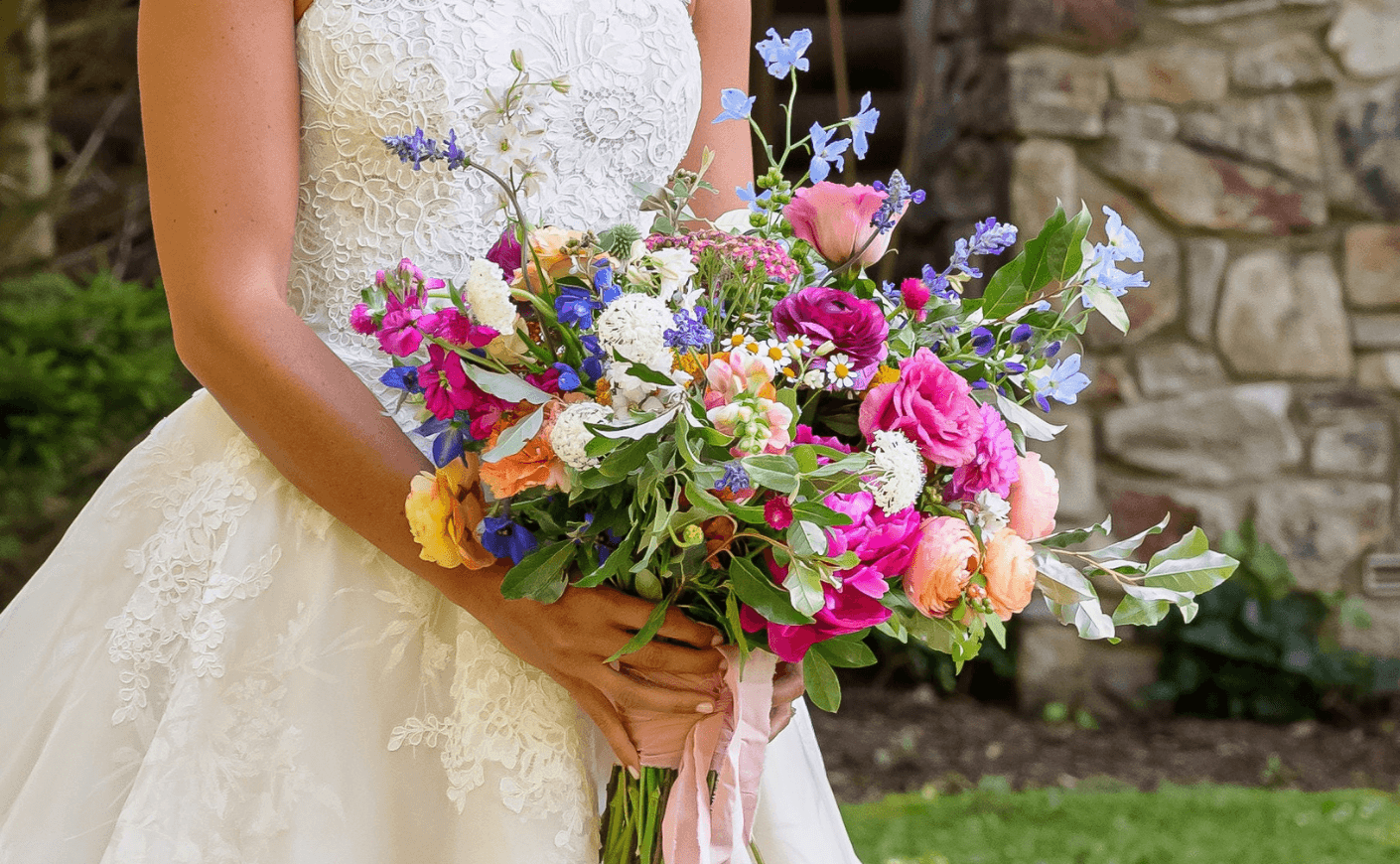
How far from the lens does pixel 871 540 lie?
115 centimetres

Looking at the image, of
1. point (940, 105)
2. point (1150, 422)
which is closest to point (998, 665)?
point (1150, 422)

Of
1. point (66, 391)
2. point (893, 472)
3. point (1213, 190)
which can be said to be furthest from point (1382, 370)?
point (66, 391)

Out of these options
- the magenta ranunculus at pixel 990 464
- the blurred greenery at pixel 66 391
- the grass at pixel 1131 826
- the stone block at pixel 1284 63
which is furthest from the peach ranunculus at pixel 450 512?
the stone block at pixel 1284 63

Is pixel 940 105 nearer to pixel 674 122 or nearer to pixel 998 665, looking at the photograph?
pixel 998 665

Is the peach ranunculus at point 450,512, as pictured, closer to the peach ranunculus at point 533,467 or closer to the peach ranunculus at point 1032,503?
the peach ranunculus at point 533,467

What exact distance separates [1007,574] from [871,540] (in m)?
0.13

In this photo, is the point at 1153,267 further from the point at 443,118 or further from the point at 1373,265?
the point at 443,118

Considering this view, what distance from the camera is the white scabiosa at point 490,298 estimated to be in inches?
43.1

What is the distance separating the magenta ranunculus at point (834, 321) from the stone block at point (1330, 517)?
11.8ft

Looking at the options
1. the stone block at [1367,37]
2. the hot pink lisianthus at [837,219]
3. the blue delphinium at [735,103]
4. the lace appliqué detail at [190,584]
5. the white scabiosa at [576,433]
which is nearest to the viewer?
the white scabiosa at [576,433]

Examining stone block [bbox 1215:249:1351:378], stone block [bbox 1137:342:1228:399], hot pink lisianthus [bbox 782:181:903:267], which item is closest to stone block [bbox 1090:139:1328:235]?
stone block [bbox 1215:249:1351:378]

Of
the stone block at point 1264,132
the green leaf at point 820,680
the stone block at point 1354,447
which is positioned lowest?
the green leaf at point 820,680

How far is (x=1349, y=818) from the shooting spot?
3482mm

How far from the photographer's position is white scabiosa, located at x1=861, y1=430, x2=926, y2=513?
111 centimetres
